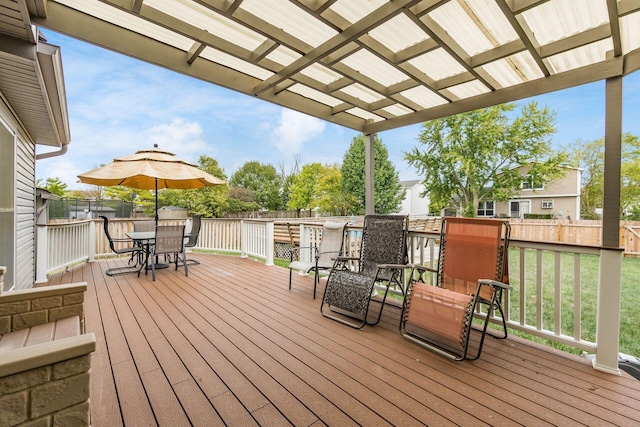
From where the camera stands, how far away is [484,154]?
52.1 feet

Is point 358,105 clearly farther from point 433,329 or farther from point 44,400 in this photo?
point 44,400

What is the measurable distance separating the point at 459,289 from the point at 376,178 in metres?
22.9

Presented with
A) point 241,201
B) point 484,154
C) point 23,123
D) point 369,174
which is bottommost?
point 369,174

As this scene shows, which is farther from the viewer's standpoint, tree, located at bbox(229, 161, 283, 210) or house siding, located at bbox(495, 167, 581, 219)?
tree, located at bbox(229, 161, 283, 210)

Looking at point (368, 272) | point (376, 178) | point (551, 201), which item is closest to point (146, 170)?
point (368, 272)

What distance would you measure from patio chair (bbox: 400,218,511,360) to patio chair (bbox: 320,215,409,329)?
1.24ft

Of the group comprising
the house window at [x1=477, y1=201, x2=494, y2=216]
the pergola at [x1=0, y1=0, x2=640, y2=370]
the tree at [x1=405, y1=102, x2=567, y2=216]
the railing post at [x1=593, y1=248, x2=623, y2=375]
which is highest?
the tree at [x1=405, y1=102, x2=567, y2=216]

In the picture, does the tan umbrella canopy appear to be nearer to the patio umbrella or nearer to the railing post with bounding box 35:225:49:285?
the patio umbrella

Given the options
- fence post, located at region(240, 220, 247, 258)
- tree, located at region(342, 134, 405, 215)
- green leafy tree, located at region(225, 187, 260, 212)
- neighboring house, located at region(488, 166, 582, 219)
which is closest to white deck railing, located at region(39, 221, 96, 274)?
fence post, located at region(240, 220, 247, 258)

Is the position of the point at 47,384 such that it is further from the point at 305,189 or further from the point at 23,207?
the point at 305,189

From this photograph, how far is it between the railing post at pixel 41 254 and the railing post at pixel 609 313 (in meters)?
7.07

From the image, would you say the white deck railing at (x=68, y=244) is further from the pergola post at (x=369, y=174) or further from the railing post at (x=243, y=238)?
the pergola post at (x=369, y=174)

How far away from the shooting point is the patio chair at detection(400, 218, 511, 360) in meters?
2.31

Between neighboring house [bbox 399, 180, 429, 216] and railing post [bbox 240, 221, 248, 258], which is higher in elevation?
neighboring house [bbox 399, 180, 429, 216]
